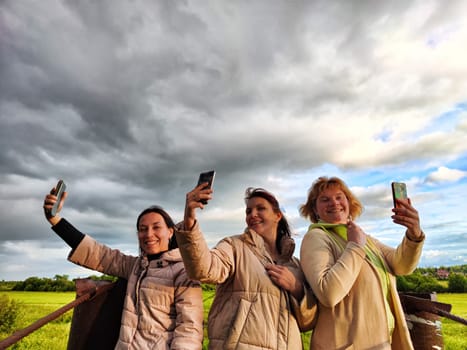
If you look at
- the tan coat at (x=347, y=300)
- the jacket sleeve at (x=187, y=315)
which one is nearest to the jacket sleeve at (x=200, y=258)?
the jacket sleeve at (x=187, y=315)

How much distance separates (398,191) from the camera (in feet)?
10.2

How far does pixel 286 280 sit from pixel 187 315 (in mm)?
875

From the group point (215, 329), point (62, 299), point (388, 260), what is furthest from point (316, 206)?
→ point (62, 299)

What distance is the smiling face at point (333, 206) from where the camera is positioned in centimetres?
333

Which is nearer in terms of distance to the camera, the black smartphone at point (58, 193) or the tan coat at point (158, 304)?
the tan coat at point (158, 304)

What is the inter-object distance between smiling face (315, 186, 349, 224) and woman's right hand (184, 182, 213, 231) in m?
1.35

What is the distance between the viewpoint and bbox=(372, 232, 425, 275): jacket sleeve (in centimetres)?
316

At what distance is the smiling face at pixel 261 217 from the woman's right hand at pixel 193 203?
96 cm

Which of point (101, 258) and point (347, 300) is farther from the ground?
point (101, 258)

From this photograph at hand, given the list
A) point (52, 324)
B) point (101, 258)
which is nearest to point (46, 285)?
point (52, 324)

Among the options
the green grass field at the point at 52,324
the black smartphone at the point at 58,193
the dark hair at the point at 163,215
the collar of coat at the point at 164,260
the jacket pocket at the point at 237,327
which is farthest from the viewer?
the green grass field at the point at 52,324

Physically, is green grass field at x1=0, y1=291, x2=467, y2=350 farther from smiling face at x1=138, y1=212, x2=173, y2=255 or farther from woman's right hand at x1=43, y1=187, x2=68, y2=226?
smiling face at x1=138, y1=212, x2=173, y2=255

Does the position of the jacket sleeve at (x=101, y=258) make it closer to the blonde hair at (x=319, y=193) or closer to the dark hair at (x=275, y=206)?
the dark hair at (x=275, y=206)

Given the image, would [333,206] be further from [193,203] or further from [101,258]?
[101,258]
